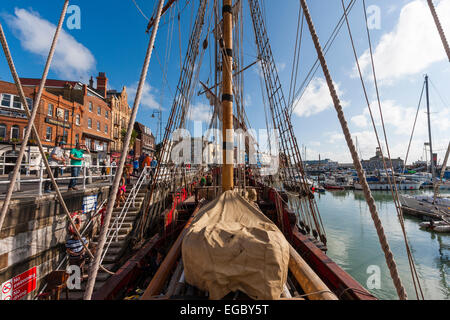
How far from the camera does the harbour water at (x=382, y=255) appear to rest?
7.23m

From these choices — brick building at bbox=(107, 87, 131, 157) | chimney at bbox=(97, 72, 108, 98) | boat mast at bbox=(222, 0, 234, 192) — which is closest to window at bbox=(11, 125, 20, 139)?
brick building at bbox=(107, 87, 131, 157)

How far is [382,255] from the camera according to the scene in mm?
9523

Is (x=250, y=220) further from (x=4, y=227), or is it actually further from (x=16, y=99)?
(x=16, y=99)

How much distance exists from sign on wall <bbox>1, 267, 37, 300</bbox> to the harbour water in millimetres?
10030

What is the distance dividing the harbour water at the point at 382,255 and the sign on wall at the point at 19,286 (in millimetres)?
10030

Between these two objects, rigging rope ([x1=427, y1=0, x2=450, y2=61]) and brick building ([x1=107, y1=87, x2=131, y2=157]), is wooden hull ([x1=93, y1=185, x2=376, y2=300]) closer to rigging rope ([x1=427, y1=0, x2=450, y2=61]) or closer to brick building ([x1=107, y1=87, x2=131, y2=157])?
rigging rope ([x1=427, y1=0, x2=450, y2=61])

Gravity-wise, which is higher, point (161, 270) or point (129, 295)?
point (161, 270)

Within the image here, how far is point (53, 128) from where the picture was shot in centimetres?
1767

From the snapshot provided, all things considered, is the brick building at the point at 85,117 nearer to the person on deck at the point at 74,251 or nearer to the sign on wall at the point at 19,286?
the person on deck at the point at 74,251

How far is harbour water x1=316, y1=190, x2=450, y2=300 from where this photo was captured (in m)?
7.23

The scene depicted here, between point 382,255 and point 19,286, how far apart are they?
44.3 ft

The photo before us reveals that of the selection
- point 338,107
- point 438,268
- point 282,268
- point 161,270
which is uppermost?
point 338,107
